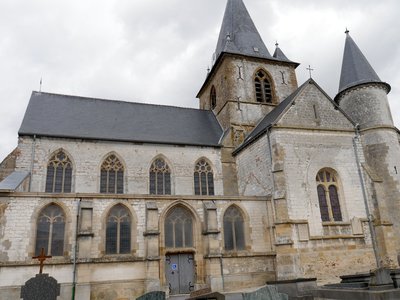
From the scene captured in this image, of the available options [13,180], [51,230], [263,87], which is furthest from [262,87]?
[51,230]

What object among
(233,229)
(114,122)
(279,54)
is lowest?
(233,229)

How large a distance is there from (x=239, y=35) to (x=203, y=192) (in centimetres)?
1365

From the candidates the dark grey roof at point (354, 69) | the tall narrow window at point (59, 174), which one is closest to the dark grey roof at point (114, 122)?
the tall narrow window at point (59, 174)

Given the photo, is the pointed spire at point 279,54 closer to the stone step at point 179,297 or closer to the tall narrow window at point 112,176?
the tall narrow window at point 112,176

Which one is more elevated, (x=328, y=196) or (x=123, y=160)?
(x=123, y=160)

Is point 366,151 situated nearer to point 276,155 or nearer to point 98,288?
point 276,155

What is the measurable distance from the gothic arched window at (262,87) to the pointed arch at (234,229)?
35.0 feet

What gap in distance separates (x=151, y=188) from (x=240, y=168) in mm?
5347

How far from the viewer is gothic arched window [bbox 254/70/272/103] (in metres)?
25.0

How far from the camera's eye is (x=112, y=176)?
64.0 feet

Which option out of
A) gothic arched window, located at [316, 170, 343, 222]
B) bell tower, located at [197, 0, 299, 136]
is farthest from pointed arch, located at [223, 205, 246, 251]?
bell tower, located at [197, 0, 299, 136]

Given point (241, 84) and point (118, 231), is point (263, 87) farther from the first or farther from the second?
point (118, 231)

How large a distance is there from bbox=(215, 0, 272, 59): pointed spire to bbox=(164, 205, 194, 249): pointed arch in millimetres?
13667

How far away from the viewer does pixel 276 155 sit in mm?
16969
